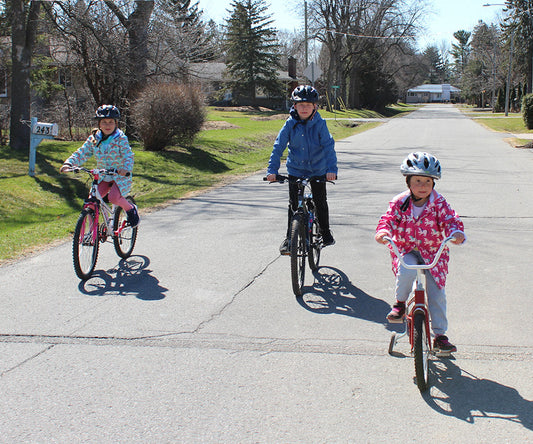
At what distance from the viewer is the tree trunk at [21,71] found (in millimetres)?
16797

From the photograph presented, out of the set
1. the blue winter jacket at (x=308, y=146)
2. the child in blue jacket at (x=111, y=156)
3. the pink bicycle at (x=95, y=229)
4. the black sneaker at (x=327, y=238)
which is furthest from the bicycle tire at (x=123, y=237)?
the black sneaker at (x=327, y=238)

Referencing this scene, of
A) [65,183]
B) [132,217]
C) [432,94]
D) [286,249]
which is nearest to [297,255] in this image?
[286,249]

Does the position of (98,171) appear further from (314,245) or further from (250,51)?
(250,51)

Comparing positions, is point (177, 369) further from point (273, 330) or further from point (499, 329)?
point (499, 329)

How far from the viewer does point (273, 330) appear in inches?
197

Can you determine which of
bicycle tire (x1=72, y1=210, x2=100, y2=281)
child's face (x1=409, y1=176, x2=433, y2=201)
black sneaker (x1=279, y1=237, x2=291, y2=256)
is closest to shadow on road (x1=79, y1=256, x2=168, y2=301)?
bicycle tire (x1=72, y1=210, x2=100, y2=281)

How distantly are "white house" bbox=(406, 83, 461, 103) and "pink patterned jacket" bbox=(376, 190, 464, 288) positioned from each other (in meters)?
150

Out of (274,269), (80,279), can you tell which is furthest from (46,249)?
(274,269)

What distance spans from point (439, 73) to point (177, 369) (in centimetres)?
18660

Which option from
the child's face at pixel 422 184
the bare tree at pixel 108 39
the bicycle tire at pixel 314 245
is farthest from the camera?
the bare tree at pixel 108 39

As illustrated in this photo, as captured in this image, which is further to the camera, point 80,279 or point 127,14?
point 127,14

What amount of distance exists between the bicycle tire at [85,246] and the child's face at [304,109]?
240cm

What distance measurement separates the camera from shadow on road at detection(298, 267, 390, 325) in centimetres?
540

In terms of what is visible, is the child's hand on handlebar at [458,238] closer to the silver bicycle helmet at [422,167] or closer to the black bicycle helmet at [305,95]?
the silver bicycle helmet at [422,167]
